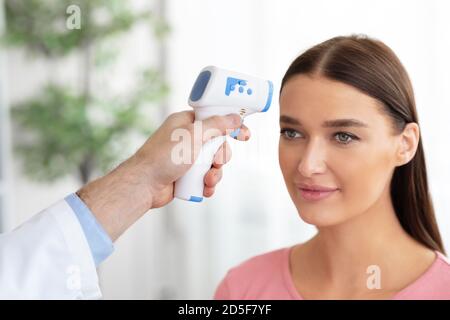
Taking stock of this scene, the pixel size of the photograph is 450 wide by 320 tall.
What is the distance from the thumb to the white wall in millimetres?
1372

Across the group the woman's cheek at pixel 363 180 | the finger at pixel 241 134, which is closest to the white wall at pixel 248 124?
the woman's cheek at pixel 363 180

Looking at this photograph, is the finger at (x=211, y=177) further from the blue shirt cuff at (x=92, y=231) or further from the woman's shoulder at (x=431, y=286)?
the woman's shoulder at (x=431, y=286)

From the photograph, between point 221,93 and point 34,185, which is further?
point 34,185

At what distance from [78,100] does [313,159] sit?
68.4 inches

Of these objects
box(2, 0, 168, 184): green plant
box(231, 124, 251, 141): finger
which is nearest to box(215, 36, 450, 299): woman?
box(231, 124, 251, 141): finger

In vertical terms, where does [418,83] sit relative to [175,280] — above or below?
above

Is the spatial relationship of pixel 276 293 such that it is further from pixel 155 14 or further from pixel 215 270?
pixel 155 14

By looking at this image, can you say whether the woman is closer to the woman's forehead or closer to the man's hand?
the woman's forehead

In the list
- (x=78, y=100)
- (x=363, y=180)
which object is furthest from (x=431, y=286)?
(x=78, y=100)

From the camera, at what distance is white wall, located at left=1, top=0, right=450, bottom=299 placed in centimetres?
243

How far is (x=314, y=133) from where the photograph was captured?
1.33 metres
